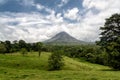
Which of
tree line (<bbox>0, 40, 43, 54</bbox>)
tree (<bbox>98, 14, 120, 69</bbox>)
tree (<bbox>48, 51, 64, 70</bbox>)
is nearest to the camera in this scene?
tree (<bbox>98, 14, 120, 69</bbox>)

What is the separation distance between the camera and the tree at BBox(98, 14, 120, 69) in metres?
66.0

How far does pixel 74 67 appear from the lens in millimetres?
105438

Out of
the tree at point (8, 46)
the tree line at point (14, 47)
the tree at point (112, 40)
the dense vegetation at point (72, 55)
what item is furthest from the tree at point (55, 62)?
the tree at point (8, 46)

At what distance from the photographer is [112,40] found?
68.8m

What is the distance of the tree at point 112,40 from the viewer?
217 ft

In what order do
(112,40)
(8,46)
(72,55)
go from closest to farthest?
1. (112,40)
2. (8,46)
3. (72,55)

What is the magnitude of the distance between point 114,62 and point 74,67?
3950cm

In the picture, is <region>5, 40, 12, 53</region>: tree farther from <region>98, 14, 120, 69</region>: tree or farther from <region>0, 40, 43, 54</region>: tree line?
<region>98, 14, 120, 69</region>: tree

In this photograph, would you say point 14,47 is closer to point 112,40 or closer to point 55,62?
point 55,62

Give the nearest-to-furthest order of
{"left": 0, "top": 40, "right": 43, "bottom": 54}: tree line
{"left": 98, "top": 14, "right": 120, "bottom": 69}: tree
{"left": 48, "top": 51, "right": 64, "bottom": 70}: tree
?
{"left": 98, "top": 14, "right": 120, "bottom": 69}: tree
{"left": 48, "top": 51, "right": 64, "bottom": 70}: tree
{"left": 0, "top": 40, "right": 43, "bottom": 54}: tree line

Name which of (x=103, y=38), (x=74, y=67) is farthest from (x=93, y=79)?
(x=74, y=67)

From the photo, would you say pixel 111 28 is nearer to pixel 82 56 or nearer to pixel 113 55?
pixel 113 55

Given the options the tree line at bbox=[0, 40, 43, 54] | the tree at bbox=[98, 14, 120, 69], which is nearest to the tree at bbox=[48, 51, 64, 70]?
the tree at bbox=[98, 14, 120, 69]

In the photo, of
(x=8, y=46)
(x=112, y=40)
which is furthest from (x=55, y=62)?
(x=8, y=46)
